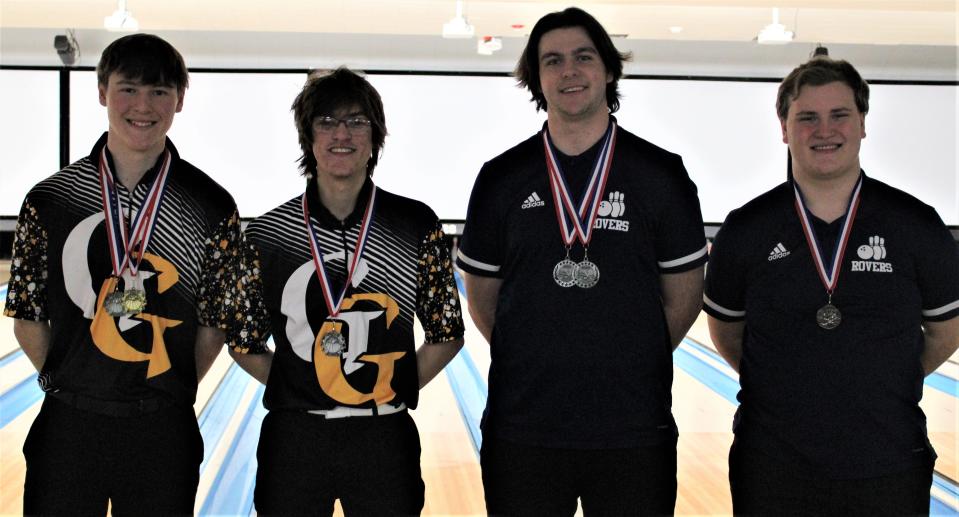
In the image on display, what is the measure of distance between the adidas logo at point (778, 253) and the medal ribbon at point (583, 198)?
40 centimetres

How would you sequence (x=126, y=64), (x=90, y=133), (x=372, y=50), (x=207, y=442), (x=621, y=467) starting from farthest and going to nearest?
(x=372, y=50)
(x=90, y=133)
(x=207, y=442)
(x=126, y=64)
(x=621, y=467)

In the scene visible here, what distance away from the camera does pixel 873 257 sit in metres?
2.01

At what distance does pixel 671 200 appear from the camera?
1998mm

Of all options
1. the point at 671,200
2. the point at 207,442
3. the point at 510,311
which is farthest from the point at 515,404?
the point at 207,442

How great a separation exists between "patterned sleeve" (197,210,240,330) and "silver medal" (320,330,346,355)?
0.81 ft

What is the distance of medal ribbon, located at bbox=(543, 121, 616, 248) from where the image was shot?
197 cm

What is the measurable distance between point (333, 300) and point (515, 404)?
0.45 m

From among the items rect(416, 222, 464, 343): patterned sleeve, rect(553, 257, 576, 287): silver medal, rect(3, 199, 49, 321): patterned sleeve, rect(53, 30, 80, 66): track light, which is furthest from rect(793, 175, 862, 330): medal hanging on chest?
rect(53, 30, 80, 66): track light

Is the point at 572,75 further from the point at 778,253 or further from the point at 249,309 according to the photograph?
the point at 249,309

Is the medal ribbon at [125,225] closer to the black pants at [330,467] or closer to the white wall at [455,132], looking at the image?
the black pants at [330,467]

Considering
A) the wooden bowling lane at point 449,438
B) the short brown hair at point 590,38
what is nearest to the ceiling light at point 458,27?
the wooden bowling lane at point 449,438

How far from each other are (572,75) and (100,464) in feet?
4.26

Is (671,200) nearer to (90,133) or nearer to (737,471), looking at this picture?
(737,471)

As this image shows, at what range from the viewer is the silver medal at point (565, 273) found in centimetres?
197
